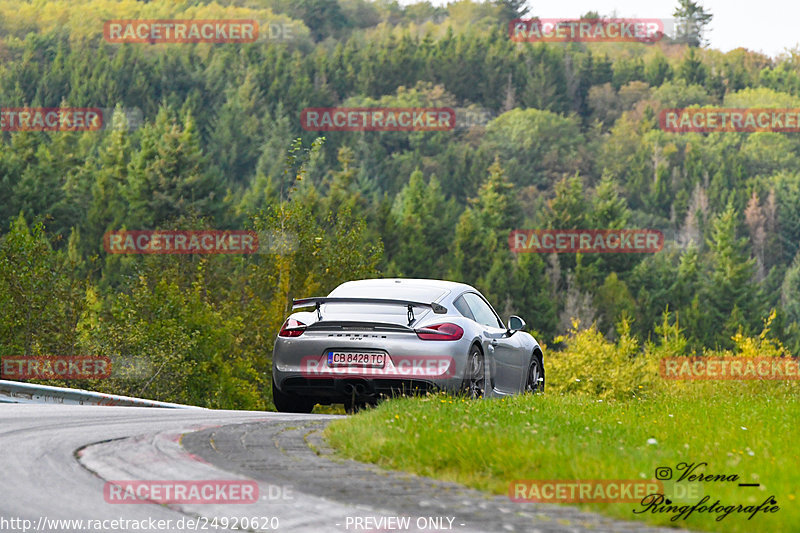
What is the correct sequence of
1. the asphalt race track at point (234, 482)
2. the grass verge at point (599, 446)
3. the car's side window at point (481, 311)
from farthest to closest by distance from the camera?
1. the car's side window at point (481, 311)
2. the grass verge at point (599, 446)
3. the asphalt race track at point (234, 482)

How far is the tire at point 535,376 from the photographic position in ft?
47.3

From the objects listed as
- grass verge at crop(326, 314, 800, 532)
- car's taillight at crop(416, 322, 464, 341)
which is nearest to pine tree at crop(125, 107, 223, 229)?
car's taillight at crop(416, 322, 464, 341)

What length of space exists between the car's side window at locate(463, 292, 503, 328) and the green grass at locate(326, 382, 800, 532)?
2.29m

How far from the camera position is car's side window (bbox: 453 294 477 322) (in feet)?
41.8

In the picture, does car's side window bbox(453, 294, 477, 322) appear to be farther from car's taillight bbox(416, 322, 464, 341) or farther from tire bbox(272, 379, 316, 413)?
tire bbox(272, 379, 316, 413)

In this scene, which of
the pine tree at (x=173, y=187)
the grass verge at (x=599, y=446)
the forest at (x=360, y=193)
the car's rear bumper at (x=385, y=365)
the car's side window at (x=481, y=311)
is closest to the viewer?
the grass verge at (x=599, y=446)

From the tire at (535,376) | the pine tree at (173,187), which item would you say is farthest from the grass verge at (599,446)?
the pine tree at (173,187)

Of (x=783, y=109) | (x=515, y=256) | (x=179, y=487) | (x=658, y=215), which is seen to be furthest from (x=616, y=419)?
(x=783, y=109)

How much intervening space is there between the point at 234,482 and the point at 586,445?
7.50 feet

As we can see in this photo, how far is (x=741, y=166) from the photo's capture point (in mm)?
153500

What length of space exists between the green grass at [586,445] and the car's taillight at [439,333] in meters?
1.06

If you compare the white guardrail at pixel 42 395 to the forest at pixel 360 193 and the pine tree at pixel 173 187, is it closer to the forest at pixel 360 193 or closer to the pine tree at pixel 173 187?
the forest at pixel 360 193

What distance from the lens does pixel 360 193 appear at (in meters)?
116

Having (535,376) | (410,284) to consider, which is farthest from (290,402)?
(535,376)
